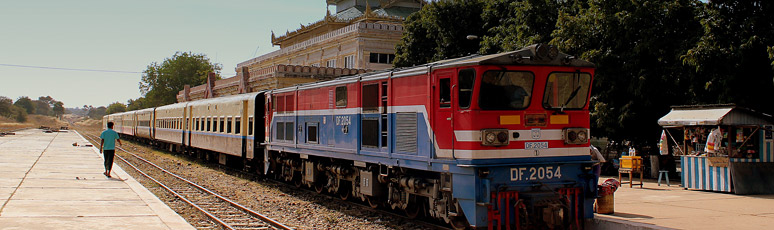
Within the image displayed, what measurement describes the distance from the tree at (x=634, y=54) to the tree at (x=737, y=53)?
0.94 meters

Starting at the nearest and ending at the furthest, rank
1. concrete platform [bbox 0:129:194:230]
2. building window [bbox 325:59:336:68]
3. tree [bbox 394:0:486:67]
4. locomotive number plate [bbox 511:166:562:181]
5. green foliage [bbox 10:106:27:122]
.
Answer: locomotive number plate [bbox 511:166:562:181] < concrete platform [bbox 0:129:194:230] < tree [bbox 394:0:486:67] < building window [bbox 325:59:336:68] < green foliage [bbox 10:106:27:122]

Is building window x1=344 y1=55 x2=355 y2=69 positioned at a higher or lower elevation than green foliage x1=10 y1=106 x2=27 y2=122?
higher

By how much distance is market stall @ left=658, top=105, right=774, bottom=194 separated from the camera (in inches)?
602

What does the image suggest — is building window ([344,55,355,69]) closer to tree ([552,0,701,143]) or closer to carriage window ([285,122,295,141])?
tree ([552,0,701,143])

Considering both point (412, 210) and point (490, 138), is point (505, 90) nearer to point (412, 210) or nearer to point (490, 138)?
point (490, 138)

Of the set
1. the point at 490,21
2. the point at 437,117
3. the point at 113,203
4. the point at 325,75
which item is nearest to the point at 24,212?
the point at 113,203

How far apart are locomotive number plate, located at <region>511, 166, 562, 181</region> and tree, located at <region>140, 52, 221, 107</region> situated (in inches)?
4102

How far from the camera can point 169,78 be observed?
111m

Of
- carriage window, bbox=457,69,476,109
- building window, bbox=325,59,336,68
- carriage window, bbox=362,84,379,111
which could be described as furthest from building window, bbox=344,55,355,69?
carriage window, bbox=457,69,476,109

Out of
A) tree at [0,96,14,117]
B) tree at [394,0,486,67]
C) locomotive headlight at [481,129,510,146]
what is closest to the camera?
locomotive headlight at [481,129,510,146]

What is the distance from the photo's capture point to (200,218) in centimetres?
1323

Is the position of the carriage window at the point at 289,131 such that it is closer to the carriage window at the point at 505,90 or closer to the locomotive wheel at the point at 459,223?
the locomotive wheel at the point at 459,223

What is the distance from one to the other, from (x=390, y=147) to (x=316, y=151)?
4.07 meters

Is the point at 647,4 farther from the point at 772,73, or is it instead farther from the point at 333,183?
the point at 333,183
